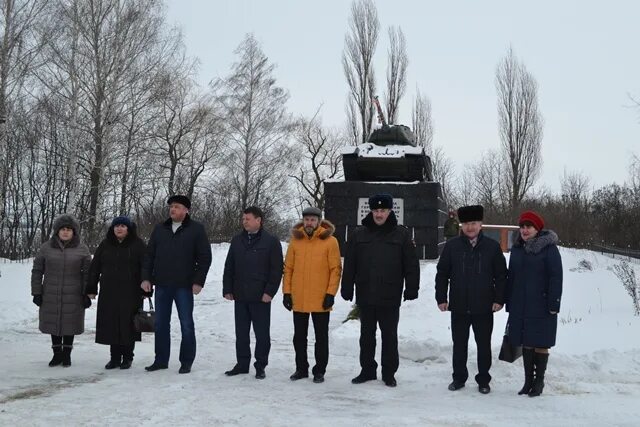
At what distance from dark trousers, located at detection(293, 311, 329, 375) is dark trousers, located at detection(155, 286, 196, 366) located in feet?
3.09

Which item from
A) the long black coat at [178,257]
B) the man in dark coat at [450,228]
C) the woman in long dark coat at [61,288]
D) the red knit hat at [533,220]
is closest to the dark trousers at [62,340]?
the woman in long dark coat at [61,288]

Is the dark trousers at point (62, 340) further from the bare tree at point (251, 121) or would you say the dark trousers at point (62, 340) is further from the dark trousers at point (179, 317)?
the bare tree at point (251, 121)

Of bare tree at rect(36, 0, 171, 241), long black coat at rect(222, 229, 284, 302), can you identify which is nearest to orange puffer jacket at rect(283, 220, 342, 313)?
long black coat at rect(222, 229, 284, 302)

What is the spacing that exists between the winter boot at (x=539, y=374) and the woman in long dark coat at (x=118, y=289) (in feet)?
10.9

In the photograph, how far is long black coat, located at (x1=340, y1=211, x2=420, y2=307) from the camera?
5.11m

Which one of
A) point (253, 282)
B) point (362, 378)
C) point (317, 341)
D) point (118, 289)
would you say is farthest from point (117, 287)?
point (362, 378)

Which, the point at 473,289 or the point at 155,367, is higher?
the point at 473,289

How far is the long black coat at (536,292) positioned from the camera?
474 centimetres

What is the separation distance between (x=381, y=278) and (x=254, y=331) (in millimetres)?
1190

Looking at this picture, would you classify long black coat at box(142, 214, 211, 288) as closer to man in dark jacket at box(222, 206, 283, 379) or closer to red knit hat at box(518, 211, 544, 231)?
man in dark jacket at box(222, 206, 283, 379)

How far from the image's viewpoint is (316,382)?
518 centimetres

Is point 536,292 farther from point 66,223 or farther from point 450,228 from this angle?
point 450,228

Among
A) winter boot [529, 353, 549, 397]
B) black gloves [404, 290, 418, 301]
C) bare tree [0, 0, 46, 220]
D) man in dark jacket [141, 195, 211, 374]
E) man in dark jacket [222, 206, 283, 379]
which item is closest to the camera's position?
winter boot [529, 353, 549, 397]

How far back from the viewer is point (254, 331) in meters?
5.43
